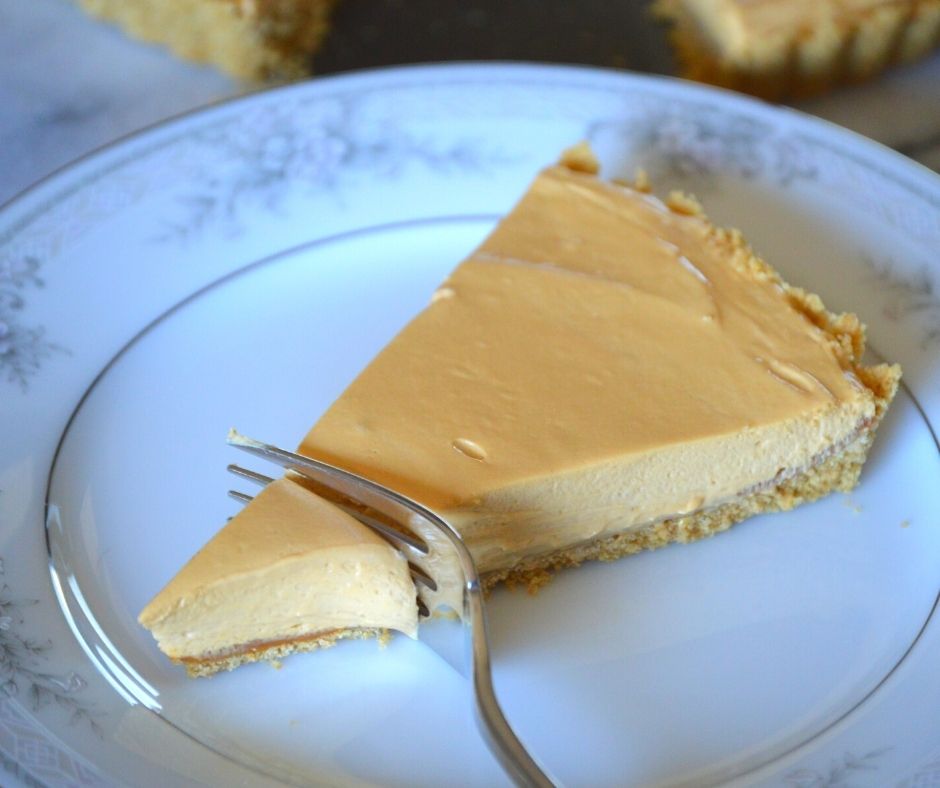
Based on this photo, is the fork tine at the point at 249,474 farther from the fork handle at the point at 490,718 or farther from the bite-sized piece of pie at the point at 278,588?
the fork handle at the point at 490,718

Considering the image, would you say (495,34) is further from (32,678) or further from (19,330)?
(32,678)

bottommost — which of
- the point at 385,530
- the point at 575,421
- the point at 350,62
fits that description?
the point at 385,530

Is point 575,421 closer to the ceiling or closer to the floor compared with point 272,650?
closer to the ceiling

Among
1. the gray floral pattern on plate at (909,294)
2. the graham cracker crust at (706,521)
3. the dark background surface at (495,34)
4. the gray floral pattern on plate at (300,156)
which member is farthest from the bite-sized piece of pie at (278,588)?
the dark background surface at (495,34)

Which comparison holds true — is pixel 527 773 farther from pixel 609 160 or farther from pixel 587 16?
pixel 587 16

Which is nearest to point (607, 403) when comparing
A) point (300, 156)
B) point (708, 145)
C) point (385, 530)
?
point (385, 530)

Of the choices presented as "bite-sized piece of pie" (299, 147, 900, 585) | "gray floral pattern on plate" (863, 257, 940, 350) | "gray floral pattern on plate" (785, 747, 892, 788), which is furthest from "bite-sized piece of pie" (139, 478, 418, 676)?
"gray floral pattern on plate" (863, 257, 940, 350)

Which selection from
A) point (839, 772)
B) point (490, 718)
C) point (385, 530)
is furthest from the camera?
point (385, 530)
